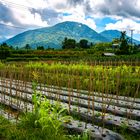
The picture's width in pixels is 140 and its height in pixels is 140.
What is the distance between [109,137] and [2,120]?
2338mm

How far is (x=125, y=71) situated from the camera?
1409 centimetres

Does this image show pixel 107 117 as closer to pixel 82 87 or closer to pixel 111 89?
pixel 111 89

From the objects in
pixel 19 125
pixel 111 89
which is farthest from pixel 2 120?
pixel 111 89

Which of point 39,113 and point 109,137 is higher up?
point 39,113

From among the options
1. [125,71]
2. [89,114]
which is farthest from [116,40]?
[89,114]

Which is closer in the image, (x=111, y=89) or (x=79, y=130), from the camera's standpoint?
(x=79, y=130)

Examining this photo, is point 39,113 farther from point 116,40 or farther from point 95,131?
point 116,40

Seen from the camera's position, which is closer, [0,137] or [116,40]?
[0,137]

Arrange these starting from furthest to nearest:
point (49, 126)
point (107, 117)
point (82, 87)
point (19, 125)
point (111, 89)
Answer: point (82, 87) < point (111, 89) < point (107, 117) < point (19, 125) < point (49, 126)

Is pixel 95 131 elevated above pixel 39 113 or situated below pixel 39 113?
below

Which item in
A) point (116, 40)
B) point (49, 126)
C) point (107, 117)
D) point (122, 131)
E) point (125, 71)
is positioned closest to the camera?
point (49, 126)

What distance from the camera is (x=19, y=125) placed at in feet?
20.3

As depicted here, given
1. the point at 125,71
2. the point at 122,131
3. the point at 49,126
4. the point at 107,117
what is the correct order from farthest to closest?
the point at 125,71 < the point at 107,117 < the point at 122,131 < the point at 49,126

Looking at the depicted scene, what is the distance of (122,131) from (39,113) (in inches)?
74.2
